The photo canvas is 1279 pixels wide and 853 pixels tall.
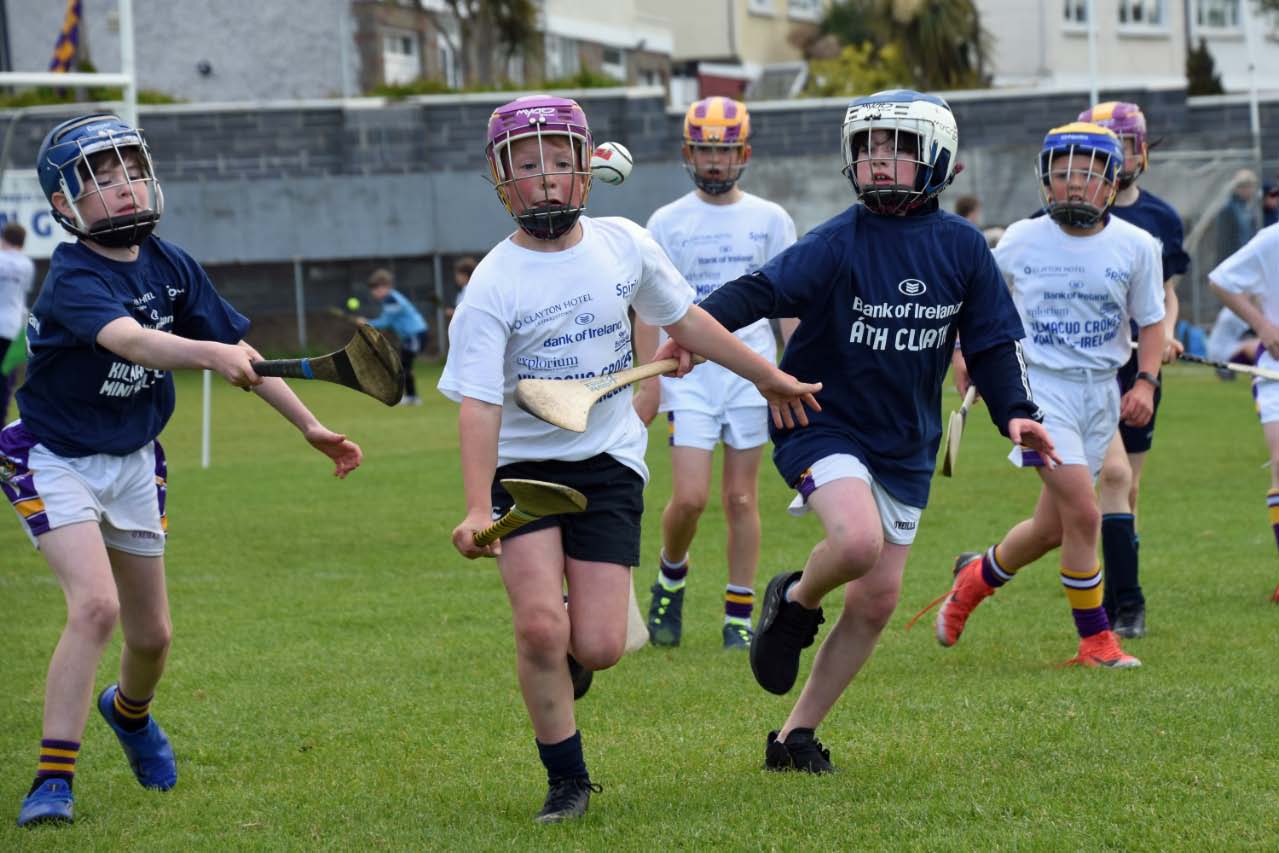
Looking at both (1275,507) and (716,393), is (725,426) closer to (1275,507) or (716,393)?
(716,393)

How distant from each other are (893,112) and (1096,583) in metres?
2.51

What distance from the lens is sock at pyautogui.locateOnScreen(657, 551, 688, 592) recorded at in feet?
25.0

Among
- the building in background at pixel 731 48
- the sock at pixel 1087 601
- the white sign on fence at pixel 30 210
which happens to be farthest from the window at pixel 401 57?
the sock at pixel 1087 601

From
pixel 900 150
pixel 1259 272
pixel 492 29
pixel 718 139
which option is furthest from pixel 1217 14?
pixel 900 150

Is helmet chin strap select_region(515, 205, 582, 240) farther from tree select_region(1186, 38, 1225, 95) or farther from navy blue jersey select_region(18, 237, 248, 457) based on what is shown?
tree select_region(1186, 38, 1225, 95)

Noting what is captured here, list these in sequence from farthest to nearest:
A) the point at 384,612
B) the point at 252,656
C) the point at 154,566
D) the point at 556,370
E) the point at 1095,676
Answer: the point at 384,612, the point at 252,656, the point at 1095,676, the point at 154,566, the point at 556,370

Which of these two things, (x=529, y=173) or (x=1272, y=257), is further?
(x=1272, y=257)

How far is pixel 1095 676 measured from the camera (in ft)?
21.0

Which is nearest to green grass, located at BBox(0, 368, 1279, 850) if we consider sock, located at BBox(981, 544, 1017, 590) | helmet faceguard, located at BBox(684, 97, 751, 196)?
sock, located at BBox(981, 544, 1017, 590)

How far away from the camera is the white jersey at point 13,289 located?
613 inches

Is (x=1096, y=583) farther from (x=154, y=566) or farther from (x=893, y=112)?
(x=154, y=566)

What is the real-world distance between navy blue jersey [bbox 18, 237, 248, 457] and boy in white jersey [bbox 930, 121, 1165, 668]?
334 cm

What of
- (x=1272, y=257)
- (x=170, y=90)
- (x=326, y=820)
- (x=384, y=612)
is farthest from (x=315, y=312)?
(x=326, y=820)

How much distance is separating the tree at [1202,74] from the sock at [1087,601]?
37391 mm
